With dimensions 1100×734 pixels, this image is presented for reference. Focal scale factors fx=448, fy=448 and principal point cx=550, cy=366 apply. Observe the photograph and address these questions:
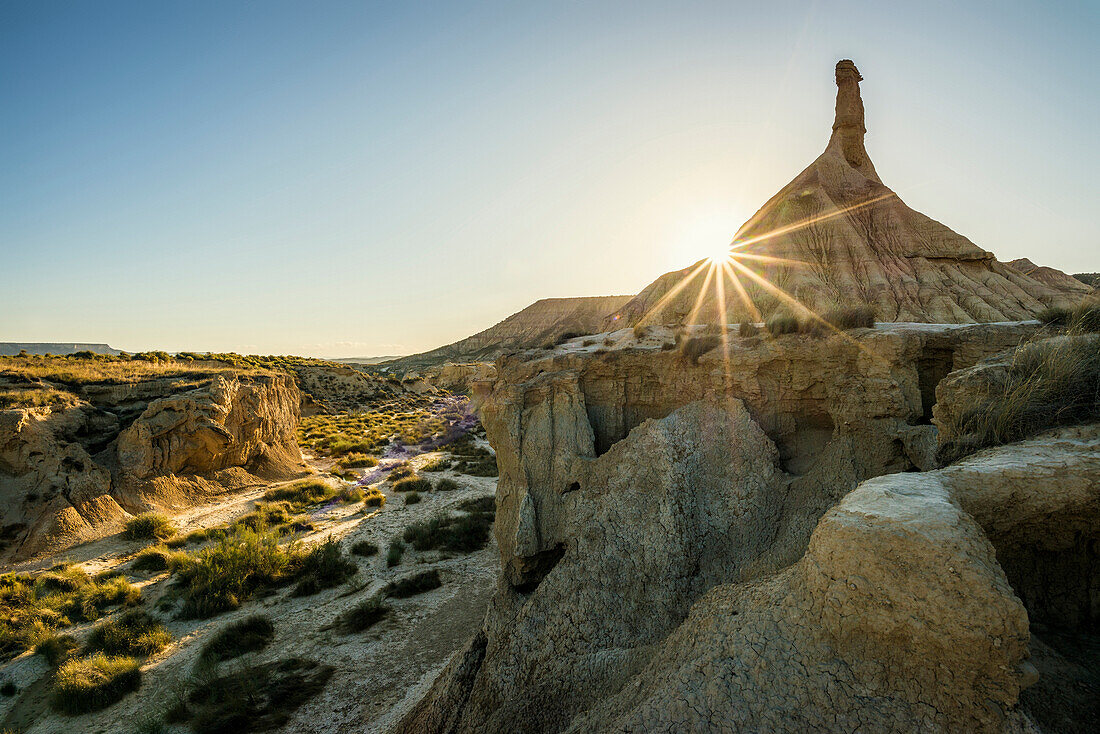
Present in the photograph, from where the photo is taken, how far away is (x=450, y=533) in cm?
1352

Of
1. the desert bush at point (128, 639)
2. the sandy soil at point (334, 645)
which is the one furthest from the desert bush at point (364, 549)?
the desert bush at point (128, 639)

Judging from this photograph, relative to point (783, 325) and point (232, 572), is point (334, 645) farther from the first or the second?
point (783, 325)

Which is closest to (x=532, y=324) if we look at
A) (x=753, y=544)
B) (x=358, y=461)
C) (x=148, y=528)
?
(x=358, y=461)

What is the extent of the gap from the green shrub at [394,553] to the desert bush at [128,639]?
450 centimetres

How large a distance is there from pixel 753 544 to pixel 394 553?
32.5 ft

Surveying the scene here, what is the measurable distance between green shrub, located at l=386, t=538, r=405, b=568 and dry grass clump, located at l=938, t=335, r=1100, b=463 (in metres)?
11.8

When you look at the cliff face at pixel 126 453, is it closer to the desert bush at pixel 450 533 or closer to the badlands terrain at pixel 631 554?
the badlands terrain at pixel 631 554

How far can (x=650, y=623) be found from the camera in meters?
5.17

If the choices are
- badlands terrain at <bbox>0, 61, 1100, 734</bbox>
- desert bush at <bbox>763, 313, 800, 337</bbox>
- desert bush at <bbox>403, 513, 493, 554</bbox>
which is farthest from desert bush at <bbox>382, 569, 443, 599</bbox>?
desert bush at <bbox>763, 313, 800, 337</bbox>

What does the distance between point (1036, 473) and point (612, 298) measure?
101780 mm

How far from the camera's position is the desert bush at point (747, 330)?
6.77 meters

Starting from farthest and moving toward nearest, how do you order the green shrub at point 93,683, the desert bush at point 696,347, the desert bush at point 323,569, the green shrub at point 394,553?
1. the green shrub at point 394,553
2. the desert bush at point 323,569
3. the desert bush at point 696,347
4. the green shrub at point 93,683

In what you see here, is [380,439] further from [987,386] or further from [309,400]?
[987,386]

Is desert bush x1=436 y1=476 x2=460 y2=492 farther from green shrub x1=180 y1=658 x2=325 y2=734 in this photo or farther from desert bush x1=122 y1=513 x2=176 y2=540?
green shrub x1=180 y1=658 x2=325 y2=734
